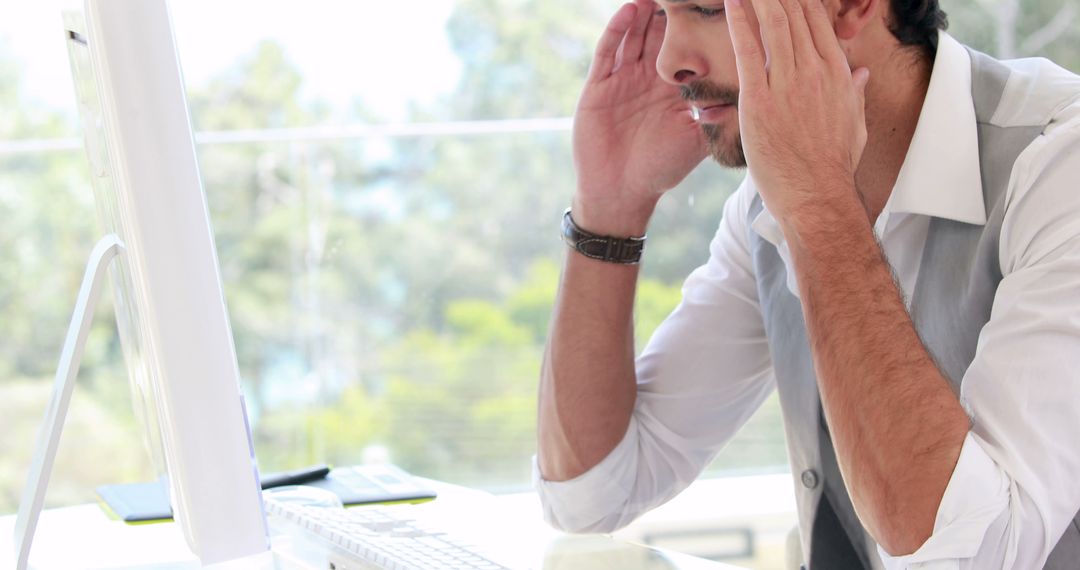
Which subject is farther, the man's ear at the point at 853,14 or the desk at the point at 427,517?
the man's ear at the point at 853,14

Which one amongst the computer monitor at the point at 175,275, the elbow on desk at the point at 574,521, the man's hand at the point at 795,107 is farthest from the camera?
the elbow on desk at the point at 574,521

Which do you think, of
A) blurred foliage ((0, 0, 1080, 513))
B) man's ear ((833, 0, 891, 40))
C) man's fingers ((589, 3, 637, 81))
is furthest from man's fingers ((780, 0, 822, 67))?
blurred foliage ((0, 0, 1080, 513))

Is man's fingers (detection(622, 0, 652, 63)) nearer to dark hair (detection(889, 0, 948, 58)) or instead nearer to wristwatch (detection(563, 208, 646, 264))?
wristwatch (detection(563, 208, 646, 264))

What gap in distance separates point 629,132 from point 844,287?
0.52 metres

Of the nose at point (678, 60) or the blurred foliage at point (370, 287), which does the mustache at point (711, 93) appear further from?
the blurred foliage at point (370, 287)

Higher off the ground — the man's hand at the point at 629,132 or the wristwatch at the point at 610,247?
the man's hand at the point at 629,132

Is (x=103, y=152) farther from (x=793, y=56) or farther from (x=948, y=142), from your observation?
(x=948, y=142)

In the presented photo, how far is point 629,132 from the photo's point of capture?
1.50 meters

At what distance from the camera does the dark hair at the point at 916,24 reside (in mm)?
1253

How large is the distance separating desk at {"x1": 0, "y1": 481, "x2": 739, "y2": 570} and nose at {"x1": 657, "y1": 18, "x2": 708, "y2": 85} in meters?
0.50

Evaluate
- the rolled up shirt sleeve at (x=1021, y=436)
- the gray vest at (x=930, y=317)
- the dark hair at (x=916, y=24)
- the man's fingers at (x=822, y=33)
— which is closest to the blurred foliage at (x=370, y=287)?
the gray vest at (x=930, y=317)

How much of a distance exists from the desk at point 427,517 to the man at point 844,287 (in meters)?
0.08

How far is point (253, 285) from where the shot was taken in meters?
3.60

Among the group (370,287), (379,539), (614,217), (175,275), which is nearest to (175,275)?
(175,275)
